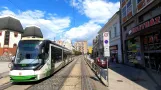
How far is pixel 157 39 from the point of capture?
17.4 meters

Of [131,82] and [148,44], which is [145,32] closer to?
[148,44]

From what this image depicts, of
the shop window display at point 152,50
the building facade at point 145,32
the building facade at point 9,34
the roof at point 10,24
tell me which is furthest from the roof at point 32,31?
the shop window display at point 152,50

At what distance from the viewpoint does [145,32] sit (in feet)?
63.1

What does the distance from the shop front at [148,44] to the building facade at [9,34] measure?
43.6m

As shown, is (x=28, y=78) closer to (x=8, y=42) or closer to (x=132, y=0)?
(x=132, y=0)

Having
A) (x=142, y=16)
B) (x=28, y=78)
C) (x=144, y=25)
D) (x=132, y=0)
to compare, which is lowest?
(x=28, y=78)

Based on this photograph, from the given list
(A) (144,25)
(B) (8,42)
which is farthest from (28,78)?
(B) (8,42)

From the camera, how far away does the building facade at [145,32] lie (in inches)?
665

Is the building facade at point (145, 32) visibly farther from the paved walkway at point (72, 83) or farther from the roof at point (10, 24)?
the roof at point (10, 24)

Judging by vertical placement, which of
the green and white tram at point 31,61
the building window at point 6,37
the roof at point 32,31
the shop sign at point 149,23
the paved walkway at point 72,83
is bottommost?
the paved walkway at point 72,83

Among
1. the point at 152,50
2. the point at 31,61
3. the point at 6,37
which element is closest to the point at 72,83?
the point at 31,61

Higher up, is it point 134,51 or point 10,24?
point 10,24

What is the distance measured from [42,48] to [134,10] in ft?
49.7

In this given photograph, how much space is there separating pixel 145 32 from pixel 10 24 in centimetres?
5154
